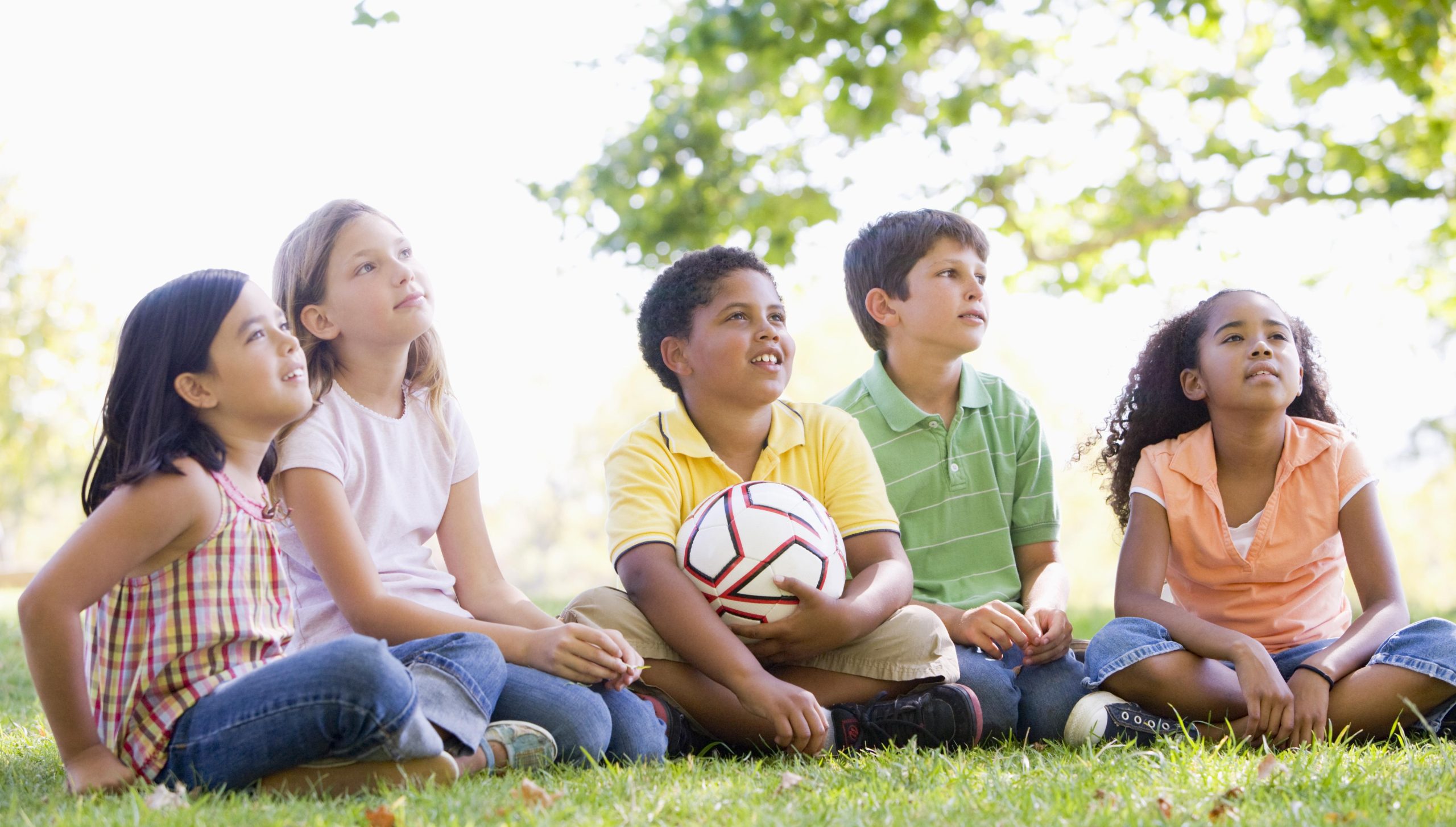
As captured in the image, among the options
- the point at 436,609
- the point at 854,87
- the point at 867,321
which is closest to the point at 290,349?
the point at 436,609

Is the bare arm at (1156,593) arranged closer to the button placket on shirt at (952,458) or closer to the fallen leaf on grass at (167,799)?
the button placket on shirt at (952,458)

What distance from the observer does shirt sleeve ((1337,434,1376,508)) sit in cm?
360

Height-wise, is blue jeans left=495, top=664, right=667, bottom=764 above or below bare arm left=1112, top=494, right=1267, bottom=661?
below

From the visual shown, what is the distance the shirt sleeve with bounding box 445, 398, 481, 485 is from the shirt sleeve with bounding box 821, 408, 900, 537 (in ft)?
3.52

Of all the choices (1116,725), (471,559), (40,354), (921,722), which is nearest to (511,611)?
(471,559)

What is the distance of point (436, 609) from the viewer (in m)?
3.20

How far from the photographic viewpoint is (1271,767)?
8.52 feet

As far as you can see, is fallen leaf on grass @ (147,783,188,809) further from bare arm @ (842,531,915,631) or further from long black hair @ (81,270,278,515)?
bare arm @ (842,531,915,631)

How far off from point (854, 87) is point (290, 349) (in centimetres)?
885

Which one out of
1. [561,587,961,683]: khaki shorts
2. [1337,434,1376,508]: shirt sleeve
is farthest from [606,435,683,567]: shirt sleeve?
[1337,434,1376,508]: shirt sleeve

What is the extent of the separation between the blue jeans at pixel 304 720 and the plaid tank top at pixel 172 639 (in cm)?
6

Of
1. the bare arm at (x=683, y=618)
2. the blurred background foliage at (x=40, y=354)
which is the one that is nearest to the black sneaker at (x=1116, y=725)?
the bare arm at (x=683, y=618)

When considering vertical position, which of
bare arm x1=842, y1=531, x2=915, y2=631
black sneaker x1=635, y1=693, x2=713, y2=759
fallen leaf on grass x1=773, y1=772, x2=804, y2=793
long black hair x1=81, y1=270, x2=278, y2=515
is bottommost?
black sneaker x1=635, y1=693, x2=713, y2=759

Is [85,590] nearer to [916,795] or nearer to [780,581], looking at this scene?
[780,581]
